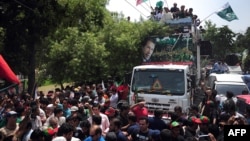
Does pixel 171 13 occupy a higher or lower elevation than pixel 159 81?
higher

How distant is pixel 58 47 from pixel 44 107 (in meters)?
10.2

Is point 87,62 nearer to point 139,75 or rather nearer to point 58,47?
point 58,47

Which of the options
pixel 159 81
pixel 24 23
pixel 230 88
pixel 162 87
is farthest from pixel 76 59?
pixel 230 88

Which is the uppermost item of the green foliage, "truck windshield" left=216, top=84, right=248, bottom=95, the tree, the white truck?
the tree

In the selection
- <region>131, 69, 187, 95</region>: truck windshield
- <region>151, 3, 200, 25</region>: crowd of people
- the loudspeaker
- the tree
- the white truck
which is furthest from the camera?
<region>151, 3, 200, 25</region>: crowd of people

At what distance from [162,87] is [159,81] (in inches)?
9.5

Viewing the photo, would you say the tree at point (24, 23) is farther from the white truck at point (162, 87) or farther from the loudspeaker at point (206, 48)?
the loudspeaker at point (206, 48)

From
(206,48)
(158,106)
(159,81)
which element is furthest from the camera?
(206,48)

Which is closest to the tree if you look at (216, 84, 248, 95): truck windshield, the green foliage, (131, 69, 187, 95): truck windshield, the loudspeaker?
the green foliage

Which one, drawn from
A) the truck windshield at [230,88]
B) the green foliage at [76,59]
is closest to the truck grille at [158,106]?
the truck windshield at [230,88]

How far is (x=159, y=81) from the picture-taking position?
472 inches

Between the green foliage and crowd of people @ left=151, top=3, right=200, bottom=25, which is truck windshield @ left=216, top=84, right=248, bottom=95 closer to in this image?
crowd of people @ left=151, top=3, right=200, bottom=25

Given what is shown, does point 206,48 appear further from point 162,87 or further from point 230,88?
point 162,87

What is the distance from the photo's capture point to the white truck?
1162 cm
